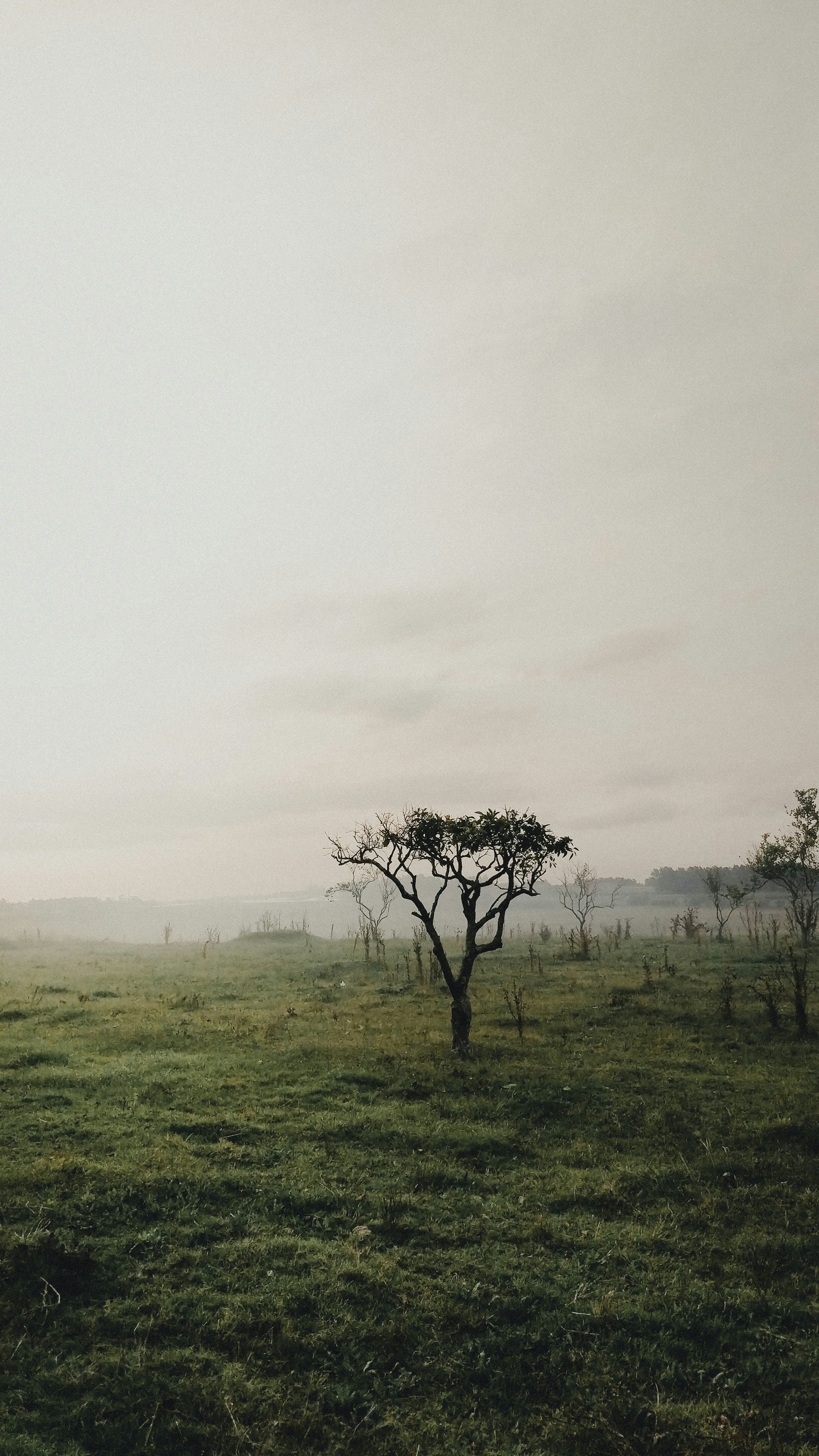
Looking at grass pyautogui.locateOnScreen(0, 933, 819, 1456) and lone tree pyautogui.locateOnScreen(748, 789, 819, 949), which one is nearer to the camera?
grass pyautogui.locateOnScreen(0, 933, 819, 1456)

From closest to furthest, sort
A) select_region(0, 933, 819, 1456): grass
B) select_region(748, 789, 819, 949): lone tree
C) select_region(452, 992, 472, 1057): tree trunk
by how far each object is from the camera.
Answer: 1. select_region(0, 933, 819, 1456): grass
2. select_region(452, 992, 472, 1057): tree trunk
3. select_region(748, 789, 819, 949): lone tree

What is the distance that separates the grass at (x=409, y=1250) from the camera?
7645 millimetres

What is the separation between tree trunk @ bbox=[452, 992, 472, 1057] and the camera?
67.1ft

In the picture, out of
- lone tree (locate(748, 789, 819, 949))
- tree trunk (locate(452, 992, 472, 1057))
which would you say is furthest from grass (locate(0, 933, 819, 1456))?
lone tree (locate(748, 789, 819, 949))

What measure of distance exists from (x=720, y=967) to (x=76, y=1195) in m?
35.2

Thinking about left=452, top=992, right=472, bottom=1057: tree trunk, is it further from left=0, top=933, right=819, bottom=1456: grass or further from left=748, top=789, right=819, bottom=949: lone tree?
left=748, top=789, right=819, bottom=949: lone tree

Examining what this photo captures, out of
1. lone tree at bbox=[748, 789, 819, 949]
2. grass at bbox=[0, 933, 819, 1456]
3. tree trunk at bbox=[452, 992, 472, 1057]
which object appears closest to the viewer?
grass at bbox=[0, 933, 819, 1456]

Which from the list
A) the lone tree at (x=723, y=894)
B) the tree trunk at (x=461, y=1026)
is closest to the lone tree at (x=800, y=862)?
the lone tree at (x=723, y=894)

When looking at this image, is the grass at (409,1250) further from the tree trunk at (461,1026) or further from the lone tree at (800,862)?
the lone tree at (800,862)

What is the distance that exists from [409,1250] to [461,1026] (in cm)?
1027

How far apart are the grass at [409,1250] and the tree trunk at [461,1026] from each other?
2.17 ft

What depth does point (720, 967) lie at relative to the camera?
1507 inches

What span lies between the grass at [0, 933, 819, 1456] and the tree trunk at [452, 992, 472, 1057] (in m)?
0.66

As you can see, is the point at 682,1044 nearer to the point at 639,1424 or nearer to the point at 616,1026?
the point at 616,1026
